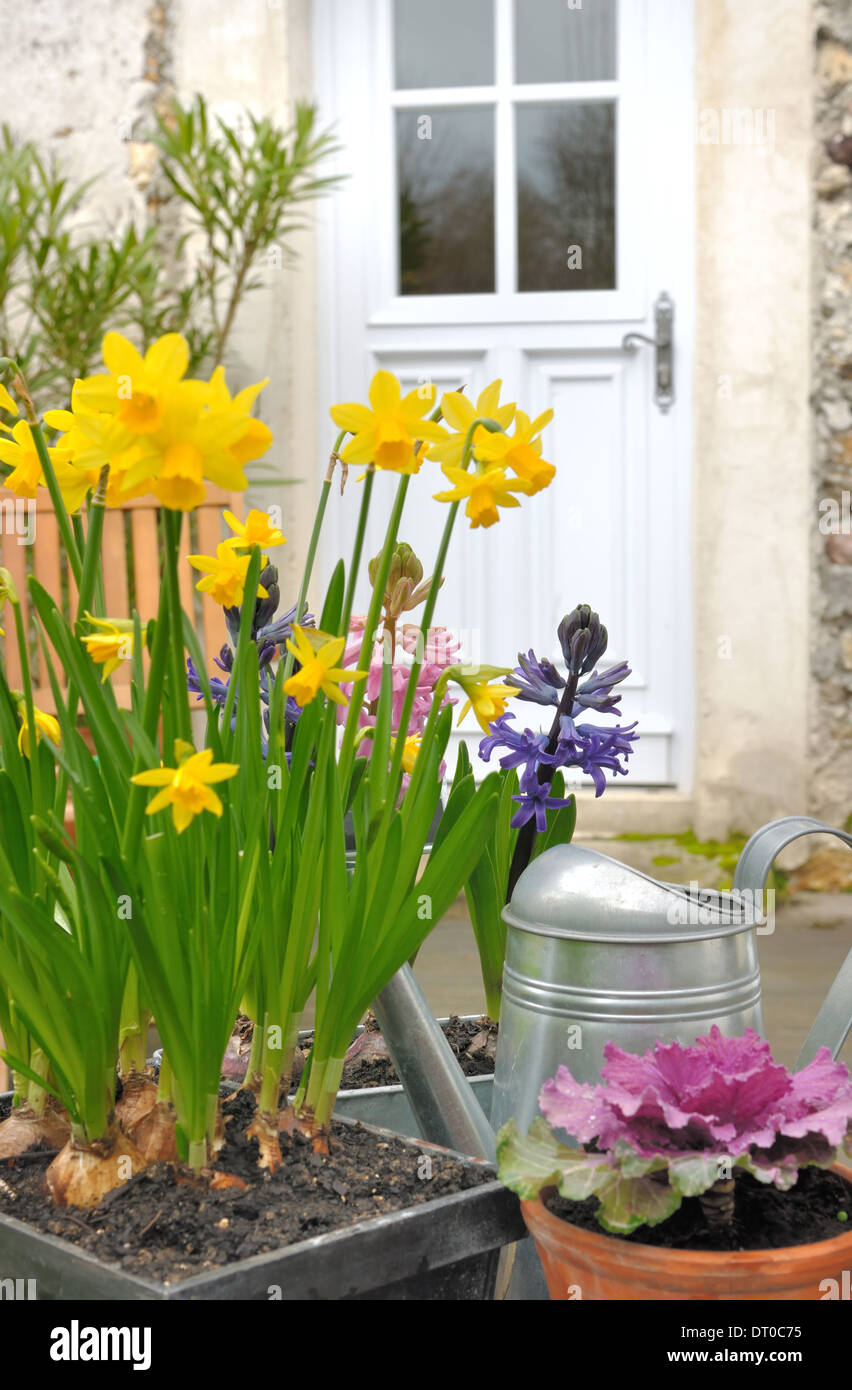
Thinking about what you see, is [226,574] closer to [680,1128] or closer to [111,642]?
[111,642]

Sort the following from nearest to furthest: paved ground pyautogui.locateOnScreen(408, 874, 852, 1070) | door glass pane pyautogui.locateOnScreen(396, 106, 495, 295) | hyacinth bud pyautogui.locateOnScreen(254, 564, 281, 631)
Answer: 1. hyacinth bud pyautogui.locateOnScreen(254, 564, 281, 631)
2. paved ground pyautogui.locateOnScreen(408, 874, 852, 1070)
3. door glass pane pyautogui.locateOnScreen(396, 106, 495, 295)

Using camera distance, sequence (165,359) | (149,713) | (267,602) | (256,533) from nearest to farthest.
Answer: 1. (165,359)
2. (149,713)
3. (256,533)
4. (267,602)

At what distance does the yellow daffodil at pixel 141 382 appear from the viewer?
24.5 inches

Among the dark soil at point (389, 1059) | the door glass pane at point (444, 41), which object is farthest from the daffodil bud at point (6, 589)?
the door glass pane at point (444, 41)

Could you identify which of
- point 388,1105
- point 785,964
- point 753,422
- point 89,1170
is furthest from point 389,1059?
point 753,422

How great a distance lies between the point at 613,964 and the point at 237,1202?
233mm

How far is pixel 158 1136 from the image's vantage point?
803mm

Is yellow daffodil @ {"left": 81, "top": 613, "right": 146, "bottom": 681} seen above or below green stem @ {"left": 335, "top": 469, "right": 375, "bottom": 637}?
below

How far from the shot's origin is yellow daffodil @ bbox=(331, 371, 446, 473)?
0.72m

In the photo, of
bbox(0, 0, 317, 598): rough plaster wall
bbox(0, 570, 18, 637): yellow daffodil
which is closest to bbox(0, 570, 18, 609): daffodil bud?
bbox(0, 570, 18, 637): yellow daffodil

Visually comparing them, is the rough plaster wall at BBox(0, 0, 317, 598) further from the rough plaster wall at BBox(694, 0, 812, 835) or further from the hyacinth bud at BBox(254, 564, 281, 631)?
the hyacinth bud at BBox(254, 564, 281, 631)

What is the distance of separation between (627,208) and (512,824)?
2835mm

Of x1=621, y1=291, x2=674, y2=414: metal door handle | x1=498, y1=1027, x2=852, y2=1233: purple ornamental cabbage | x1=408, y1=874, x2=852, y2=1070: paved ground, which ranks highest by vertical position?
x1=621, y1=291, x2=674, y2=414: metal door handle

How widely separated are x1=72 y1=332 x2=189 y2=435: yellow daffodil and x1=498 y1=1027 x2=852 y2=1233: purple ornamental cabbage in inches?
14.6
